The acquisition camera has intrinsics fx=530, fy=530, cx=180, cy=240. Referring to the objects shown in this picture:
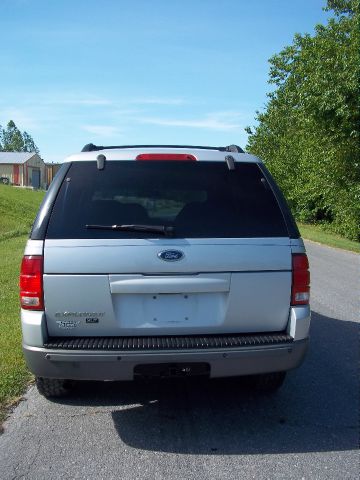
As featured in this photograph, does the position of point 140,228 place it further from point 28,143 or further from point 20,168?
point 28,143

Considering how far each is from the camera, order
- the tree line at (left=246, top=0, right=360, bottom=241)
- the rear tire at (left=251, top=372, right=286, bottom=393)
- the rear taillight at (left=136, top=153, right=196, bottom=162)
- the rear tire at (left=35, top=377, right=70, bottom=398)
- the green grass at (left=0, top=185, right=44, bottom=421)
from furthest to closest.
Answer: the tree line at (left=246, top=0, right=360, bottom=241) → the green grass at (left=0, top=185, right=44, bottom=421) → the rear tire at (left=251, top=372, right=286, bottom=393) → the rear tire at (left=35, top=377, right=70, bottom=398) → the rear taillight at (left=136, top=153, right=196, bottom=162)

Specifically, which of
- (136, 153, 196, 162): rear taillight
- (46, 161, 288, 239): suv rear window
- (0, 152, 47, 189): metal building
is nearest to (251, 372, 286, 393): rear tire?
(46, 161, 288, 239): suv rear window

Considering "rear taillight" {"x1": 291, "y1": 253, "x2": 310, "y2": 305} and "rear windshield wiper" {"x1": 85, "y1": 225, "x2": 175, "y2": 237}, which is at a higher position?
"rear windshield wiper" {"x1": 85, "y1": 225, "x2": 175, "y2": 237}

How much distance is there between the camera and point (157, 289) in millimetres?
3529

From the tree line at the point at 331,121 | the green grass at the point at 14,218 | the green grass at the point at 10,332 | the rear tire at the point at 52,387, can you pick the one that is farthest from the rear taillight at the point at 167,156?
the green grass at the point at 14,218

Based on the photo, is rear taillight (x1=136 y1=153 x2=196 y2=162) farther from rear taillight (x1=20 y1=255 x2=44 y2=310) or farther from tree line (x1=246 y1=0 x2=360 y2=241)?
tree line (x1=246 y1=0 x2=360 y2=241)

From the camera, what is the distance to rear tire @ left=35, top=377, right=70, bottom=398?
4148mm

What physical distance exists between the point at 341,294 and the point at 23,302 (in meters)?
6.64

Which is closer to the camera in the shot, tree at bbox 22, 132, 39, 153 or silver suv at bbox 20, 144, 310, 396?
silver suv at bbox 20, 144, 310, 396

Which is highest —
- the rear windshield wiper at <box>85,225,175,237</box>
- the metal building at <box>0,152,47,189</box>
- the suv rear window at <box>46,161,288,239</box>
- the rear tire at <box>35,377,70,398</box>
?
the suv rear window at <box>46,161,288,239</box>

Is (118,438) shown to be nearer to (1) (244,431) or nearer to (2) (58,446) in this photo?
(2) (58,446)

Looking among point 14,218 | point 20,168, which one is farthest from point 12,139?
point 14,218

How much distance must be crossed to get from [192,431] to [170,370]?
619mm

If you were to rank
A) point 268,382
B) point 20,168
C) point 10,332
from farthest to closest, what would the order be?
point 20,168 < point 10,332 < point 268,382
